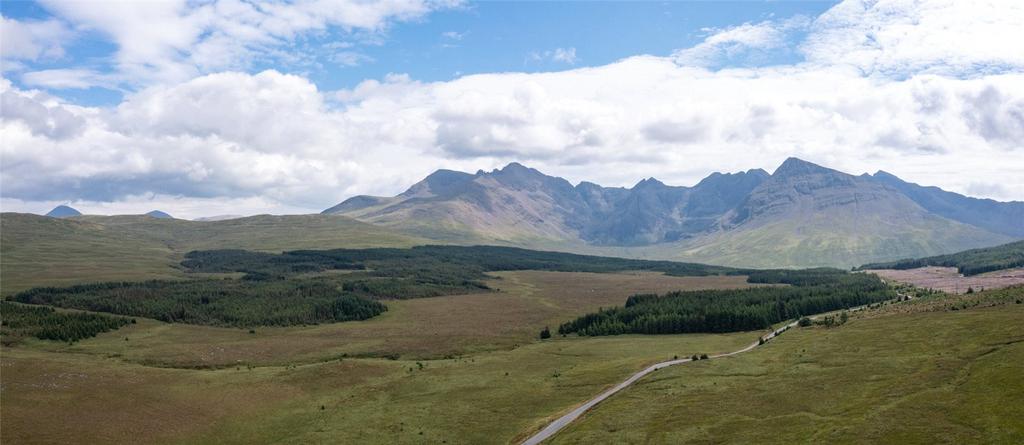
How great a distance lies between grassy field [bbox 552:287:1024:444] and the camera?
2591 inches

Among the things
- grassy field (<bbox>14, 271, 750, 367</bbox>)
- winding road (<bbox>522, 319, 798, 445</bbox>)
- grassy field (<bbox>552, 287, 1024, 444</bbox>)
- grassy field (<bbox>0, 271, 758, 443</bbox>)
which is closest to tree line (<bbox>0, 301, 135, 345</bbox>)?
grassy field (<bbox>14, 271, 750, 367</bbox>)

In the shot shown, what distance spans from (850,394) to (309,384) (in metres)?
82.2

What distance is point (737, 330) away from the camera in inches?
6722

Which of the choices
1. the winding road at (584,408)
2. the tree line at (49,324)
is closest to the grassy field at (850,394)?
the winding road at (584,408)

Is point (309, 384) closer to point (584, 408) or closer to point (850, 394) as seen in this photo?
point (584, 408)

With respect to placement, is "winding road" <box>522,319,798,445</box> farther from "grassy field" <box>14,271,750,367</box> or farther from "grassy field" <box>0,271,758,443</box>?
"grassy field" <box>14,271,750,367</box>

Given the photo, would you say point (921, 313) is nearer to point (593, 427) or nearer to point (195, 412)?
point (593, 427)

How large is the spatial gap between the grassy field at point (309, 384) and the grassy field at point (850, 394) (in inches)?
587

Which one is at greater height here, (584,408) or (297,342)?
(584,408)

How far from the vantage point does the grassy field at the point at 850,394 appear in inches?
2591

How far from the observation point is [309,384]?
365 ft

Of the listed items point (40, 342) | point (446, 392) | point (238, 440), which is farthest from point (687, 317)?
point (40, 342)

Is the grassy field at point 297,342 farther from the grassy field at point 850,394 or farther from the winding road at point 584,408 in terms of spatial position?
the grassy field at point 850,394

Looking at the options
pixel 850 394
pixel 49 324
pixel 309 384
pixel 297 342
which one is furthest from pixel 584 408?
pixel 49 324
